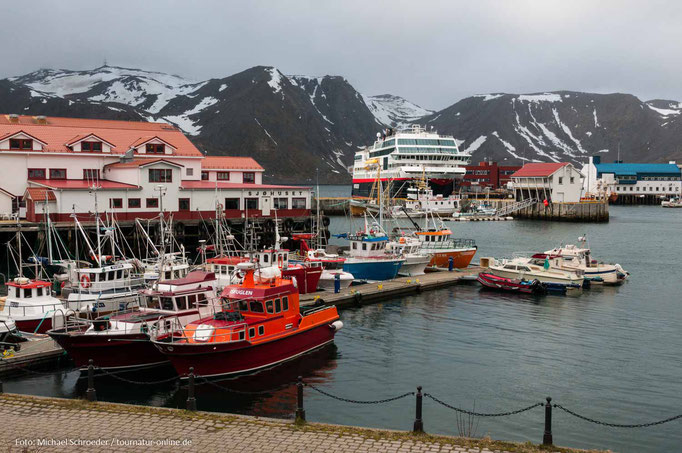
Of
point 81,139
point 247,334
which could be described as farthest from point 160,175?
point 247,334

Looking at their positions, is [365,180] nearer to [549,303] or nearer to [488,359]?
[549,303]

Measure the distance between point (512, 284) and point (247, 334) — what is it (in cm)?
2606

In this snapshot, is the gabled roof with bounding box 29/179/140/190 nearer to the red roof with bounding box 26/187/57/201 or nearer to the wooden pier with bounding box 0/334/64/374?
the red roof with bounding box 26/187/57/201

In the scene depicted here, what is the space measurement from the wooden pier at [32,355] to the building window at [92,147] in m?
41.9

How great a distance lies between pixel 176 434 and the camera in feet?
50.3

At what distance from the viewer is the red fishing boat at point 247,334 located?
23414 mm

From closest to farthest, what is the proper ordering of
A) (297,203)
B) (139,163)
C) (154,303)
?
(154,303) < (139,163) < (297,203)

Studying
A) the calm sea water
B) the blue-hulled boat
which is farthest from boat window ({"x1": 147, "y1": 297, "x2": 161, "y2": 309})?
the blue-hulled boat

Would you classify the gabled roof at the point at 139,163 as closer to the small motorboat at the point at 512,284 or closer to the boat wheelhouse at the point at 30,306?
the boat wheelhouse at the point at 30,306

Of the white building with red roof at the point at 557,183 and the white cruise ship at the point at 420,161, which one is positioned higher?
the white cruise ship at the point at 420,161

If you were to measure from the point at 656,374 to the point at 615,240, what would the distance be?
205 feet

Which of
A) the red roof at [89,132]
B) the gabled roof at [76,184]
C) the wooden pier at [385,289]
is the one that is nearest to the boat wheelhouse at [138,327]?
the wooden pier at [385,289]

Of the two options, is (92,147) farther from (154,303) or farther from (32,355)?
(32,355)

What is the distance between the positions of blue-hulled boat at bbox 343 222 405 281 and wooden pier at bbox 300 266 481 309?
3.39 ft
